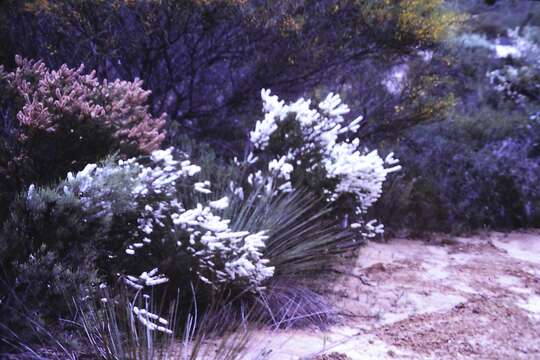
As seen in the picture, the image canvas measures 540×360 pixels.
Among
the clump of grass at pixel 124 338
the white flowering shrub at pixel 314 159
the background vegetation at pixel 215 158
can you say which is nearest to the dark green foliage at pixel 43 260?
the background vegetation at pixel 215 158

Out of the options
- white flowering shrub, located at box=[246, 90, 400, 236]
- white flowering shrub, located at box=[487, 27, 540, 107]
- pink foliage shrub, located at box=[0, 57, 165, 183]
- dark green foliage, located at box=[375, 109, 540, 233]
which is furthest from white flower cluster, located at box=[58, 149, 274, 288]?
white flowering shrub, located at box=[487, 27, 540, 107]

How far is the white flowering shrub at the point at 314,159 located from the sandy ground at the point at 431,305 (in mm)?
556

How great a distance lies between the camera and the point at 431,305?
14.2 ft

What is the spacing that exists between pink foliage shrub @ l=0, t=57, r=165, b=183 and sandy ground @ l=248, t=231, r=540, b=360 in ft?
5.13

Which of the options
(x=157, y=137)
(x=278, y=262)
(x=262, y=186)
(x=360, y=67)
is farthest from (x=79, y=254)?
(x=360, y=67)

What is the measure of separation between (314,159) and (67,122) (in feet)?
7.37

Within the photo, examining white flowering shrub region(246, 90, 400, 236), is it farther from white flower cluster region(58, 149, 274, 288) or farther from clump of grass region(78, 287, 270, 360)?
clump of grass region(78, 287, 270, 360)

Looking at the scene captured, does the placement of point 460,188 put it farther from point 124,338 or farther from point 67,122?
point 124,338

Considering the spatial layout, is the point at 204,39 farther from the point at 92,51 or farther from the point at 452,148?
the point at 452,148

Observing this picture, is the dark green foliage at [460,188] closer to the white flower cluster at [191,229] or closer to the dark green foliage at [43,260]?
the white flower cluster at [191,229]

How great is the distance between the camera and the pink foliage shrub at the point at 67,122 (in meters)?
3.45

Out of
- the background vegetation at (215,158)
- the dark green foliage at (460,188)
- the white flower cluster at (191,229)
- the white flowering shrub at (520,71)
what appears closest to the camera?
the background vegetation at (215,158)

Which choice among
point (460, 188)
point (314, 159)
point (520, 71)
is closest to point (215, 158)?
point (314, 159)

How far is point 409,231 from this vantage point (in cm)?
646
